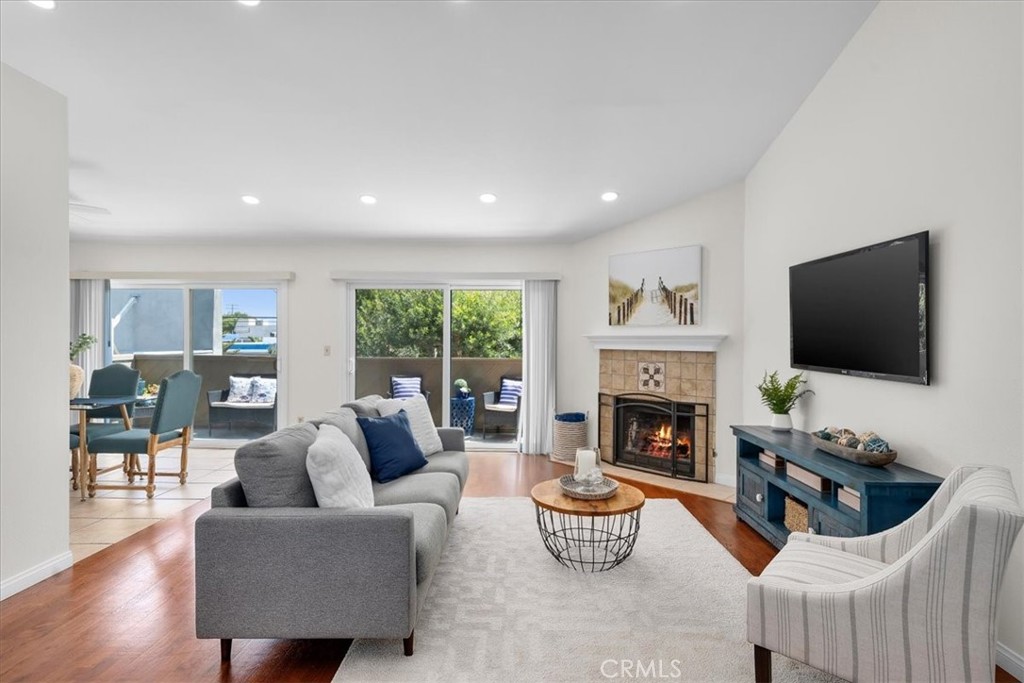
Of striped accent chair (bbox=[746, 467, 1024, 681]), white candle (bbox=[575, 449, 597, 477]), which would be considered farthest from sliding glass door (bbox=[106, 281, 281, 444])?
striped accent chair (bbox=[746, 467, 1024, 681])

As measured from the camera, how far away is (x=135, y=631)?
2.18 metres

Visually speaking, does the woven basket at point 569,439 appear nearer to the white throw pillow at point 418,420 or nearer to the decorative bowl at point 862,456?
A: the white throw pillow at point 418,420

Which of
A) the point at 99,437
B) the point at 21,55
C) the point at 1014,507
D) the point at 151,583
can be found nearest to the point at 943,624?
the point at 1014,507

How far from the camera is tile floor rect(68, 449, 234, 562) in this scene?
3.26 metres

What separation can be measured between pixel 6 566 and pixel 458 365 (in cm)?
404

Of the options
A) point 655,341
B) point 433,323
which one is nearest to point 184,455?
point 433,323

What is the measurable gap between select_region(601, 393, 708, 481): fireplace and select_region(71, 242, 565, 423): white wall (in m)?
2.63

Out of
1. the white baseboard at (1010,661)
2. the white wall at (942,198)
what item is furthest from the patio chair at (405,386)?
the white baseboard at (1010,661)

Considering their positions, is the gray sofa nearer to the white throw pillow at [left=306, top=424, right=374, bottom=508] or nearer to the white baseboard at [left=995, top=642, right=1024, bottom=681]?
the white throw pillow at [left=306, top=424, right=374, bottom=508]

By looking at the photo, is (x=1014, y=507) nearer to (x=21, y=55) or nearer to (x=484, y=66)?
(x=484, y=66)

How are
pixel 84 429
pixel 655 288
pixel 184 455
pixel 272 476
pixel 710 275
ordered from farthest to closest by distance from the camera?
pixel 655 288 → pixel 710 275 → pixel 184 455 → pixel 84 429 → pixel 272 476

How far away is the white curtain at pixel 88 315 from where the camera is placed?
5.90 metres

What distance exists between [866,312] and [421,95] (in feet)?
9.13

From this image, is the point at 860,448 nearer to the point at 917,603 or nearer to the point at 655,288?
the point at 917,603
